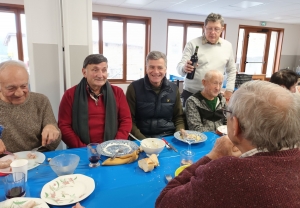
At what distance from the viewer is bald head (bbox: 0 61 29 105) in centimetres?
145

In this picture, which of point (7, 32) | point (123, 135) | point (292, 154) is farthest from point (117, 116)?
point (7, 32)

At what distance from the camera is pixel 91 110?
6.18ft

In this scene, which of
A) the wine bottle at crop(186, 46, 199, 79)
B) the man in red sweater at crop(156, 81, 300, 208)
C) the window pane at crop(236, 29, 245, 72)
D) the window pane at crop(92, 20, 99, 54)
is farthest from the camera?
the window pane at crop(236, 29, 245, 72)

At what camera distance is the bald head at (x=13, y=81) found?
1.45 metres

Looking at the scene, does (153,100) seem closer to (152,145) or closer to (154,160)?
(152,145)

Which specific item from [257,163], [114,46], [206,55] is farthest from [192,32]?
[257,163]

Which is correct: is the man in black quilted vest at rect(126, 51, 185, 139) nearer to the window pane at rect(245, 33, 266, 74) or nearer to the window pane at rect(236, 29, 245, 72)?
the window pane at rect(236, 29, 245, 72)

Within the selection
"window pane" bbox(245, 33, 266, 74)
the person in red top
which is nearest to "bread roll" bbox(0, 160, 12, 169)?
the person in red top

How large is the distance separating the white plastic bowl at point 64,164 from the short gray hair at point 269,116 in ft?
2.85

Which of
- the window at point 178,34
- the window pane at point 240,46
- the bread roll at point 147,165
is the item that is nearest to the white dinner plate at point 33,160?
the bread roll at point 147,165

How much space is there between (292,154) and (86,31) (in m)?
2.28

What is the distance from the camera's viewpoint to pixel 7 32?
498 cm

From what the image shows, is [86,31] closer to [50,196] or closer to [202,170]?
[50,196]

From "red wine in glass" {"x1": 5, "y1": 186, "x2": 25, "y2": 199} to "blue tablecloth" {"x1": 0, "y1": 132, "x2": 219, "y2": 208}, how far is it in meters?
0.03
